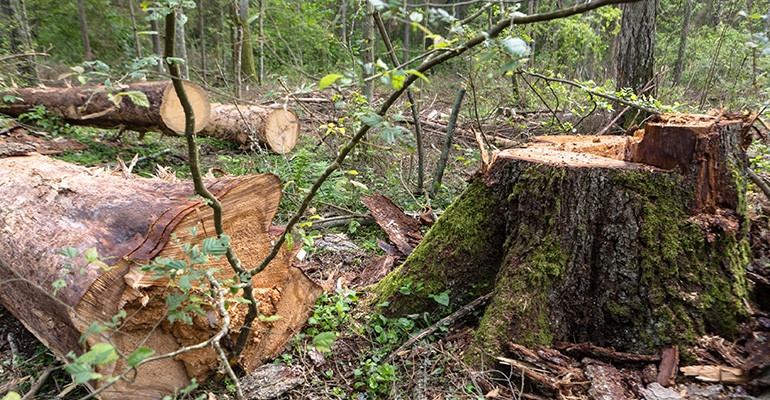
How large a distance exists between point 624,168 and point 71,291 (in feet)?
8.89

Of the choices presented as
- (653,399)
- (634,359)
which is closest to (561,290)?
(634,359)

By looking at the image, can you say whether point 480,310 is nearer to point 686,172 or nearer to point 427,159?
point 686,172

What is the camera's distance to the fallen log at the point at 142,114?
18.8 ft

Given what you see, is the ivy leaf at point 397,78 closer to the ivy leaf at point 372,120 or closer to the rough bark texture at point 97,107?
the ivy leaf at point 372,120

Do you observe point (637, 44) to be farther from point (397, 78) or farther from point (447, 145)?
point (397, 78)

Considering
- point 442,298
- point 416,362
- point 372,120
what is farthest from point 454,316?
point 372,120

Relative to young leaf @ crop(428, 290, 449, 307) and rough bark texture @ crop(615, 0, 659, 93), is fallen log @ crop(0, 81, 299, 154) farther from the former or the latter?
rough bark texture @ crop(615, 0, 659, 93)

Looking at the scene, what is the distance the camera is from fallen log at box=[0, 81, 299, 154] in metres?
5.73

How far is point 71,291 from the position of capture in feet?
6.10

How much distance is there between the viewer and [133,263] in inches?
73.0

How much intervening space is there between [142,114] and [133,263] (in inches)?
198

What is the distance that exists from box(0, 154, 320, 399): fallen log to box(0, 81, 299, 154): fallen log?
123 inches

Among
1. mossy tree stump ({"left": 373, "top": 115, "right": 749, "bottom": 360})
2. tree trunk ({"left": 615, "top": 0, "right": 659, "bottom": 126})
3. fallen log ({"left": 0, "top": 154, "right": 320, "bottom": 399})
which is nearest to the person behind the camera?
fallen log ({"left": 0, "top": 154, "right": 320, "bottom": 399})

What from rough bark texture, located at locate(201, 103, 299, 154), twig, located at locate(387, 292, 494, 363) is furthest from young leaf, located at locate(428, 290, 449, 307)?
rough bark texture, located at locate(201, 103, 299, 154)
